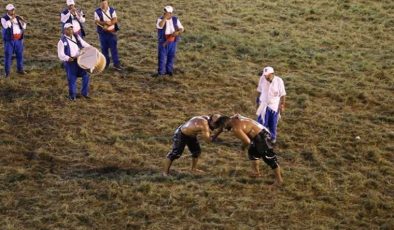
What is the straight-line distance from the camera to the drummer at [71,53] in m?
13.3

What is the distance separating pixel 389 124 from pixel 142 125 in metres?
5.18

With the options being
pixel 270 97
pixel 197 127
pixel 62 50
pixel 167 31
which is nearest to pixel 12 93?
pixel 62 50

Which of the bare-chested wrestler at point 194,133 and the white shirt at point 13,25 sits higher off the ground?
the white shirt at point 13,25

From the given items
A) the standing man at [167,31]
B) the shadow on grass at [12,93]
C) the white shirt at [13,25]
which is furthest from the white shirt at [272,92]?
the white shirt at [13,25]

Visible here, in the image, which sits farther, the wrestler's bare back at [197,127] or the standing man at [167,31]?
the standing man at [167,31]

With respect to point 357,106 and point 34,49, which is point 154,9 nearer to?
point 34,49

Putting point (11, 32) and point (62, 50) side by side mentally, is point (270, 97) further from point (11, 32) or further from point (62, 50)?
point (11, 32)

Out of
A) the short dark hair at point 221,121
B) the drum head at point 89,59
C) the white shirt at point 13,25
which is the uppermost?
the white shirt at point 13,25

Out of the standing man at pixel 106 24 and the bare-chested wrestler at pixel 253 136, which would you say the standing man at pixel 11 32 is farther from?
the bare-chested wrestler at pixel 253 136

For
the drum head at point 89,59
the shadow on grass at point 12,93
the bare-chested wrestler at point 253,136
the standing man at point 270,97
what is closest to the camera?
the bare-chested wrestler at point 253,136

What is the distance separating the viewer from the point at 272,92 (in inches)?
440

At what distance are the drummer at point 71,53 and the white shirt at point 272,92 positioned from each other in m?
4.34

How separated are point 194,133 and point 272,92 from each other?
76.8 inches

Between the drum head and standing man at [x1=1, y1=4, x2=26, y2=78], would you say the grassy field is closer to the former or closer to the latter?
standing man at [x1=1, y1=4, x2=26, y2=78]
